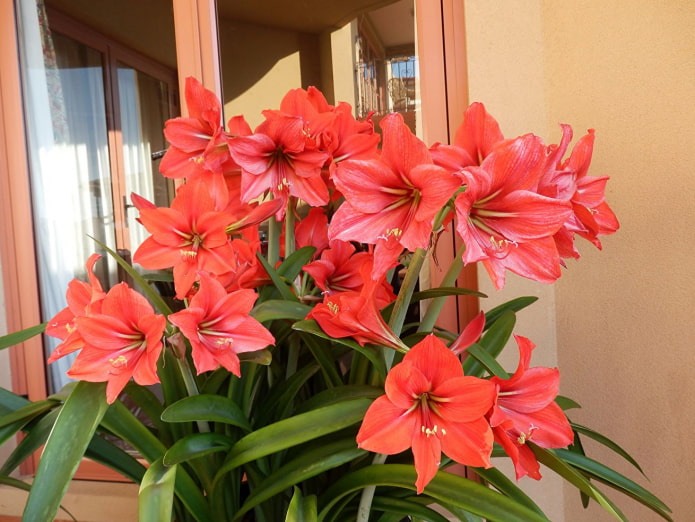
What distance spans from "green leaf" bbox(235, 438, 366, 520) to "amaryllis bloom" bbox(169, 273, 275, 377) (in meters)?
0.17

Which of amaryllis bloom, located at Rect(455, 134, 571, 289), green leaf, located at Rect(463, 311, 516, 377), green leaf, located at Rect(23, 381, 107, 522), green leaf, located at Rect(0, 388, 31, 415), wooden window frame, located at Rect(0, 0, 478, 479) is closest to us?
amaryllis bloom, located at Rect(455, 134, 571, 289)

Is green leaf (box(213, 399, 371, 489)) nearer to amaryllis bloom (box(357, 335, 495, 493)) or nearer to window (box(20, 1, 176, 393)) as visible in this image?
amaryllis bloom (box(357, 335, 495, 493))

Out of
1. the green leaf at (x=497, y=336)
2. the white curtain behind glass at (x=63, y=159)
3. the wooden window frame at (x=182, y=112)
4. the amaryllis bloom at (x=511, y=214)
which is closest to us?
the amaryllis bloom at (x=511, y=214)

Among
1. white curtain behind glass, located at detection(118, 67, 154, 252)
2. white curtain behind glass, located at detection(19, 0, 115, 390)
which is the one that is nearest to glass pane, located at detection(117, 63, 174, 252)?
white curtain behind glass, located at detection(118, 67, 154, 252)

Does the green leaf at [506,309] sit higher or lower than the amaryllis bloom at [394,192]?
lower

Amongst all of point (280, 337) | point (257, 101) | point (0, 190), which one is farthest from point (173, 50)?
point (280, 337)

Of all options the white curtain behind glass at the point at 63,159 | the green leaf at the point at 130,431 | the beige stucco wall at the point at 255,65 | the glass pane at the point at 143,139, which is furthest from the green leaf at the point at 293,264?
the white curtain behind glass at the point at 63,159

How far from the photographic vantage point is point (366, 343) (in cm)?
79

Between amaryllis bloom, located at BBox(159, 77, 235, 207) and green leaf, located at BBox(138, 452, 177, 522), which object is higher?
amaryllis bloom, located at BBox(159, 77, 235, 207)

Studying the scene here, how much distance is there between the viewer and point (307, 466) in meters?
0.78

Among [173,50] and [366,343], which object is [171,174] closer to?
[366,343]

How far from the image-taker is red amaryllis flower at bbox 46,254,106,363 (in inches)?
28.1

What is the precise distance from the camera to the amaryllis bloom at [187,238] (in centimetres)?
80

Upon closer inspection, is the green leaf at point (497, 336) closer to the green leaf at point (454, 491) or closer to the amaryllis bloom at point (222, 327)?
the green leaf at point (454, 491)
